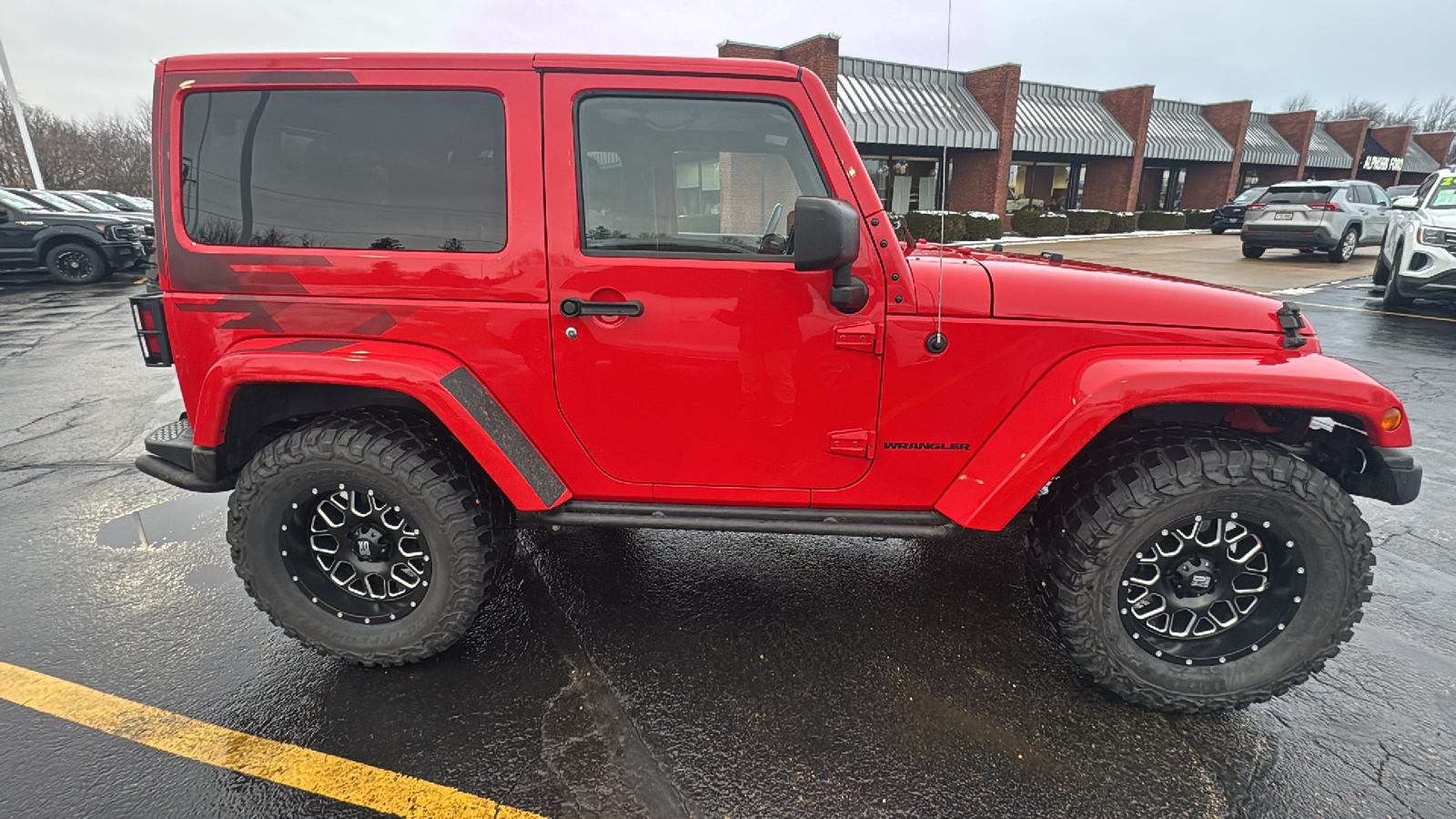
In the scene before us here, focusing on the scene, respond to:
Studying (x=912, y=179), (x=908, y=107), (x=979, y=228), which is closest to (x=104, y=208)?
(x=908, y=107)

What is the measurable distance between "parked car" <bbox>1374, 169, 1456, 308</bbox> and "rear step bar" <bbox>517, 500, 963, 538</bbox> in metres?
9.86

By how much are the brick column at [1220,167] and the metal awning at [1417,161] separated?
1794cm

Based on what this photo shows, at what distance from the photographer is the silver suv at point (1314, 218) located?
48.5 feet

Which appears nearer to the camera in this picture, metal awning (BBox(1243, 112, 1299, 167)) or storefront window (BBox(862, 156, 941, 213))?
storefront window (BBox(862, 156, 941, 213))

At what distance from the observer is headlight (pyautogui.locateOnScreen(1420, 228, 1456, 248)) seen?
8133mm

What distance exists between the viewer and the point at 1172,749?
2.23 metres

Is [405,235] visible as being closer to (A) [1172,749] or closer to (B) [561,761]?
(B) [561,761]

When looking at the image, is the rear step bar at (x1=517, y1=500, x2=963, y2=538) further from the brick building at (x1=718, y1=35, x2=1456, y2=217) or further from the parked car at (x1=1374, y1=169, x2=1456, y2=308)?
the brick building at (x1=718, y1=35, x2=1456, y2=217)

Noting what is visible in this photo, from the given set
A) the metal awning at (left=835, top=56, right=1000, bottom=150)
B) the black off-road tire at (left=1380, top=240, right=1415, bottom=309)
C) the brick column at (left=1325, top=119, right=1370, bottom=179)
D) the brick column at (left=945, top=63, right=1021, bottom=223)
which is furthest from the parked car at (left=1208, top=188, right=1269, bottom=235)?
the brick column at (left=1325, top=119, right=1370, bottom=179)

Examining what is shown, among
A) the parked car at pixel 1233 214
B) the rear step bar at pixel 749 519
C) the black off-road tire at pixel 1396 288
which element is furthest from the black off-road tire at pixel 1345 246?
the rear step bar at pixel 749 519

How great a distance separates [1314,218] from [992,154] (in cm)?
1147

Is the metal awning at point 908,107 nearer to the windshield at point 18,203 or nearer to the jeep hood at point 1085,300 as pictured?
the windshield at point 18,203

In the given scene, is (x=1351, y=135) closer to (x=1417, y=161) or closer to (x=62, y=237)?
(x=1417, y=161)

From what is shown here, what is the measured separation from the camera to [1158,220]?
2767cm
